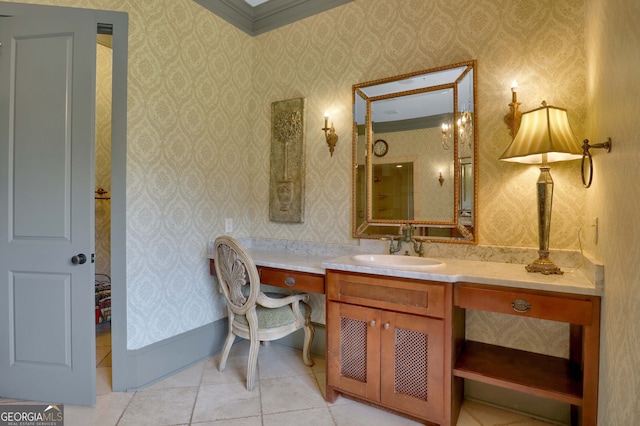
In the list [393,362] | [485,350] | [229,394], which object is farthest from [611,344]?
[229,394]

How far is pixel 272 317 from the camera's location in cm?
227

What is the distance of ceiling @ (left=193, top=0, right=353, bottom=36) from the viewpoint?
106 inches

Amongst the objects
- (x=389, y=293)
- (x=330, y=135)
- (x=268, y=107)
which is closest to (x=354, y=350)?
(x=389, y=293)

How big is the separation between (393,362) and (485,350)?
0.58m

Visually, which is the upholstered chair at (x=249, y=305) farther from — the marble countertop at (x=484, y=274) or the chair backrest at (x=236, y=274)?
the marble countertop at (x=484, y=274)

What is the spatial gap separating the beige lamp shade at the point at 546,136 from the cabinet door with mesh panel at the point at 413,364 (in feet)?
3.15

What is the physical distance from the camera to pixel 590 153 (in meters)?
1.65

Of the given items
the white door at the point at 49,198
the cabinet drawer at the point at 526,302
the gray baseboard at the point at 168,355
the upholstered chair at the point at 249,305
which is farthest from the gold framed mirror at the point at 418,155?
the white door at the point at 49,198

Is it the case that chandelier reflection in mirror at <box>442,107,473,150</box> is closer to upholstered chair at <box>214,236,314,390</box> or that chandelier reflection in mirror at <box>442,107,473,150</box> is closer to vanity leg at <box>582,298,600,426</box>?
vanity leg at <box>582,298,600,426</box>

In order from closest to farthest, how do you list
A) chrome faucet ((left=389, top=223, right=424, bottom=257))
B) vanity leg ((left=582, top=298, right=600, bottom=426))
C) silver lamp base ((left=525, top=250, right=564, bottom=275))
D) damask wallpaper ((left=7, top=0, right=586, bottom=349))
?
vanity leg ((left=582, top=298, right=600, bottom=426)), silver lamp base ((left=525, top=250, right=564, bottom=275)), damask wallpaper ((left=7, top=0, right=586, bottom=349)), chrome faucet ((left=389, top=223, right=424, bottom=257))

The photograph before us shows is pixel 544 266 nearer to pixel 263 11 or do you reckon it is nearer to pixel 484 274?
pixel 484 274

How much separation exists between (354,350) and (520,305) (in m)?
0.91

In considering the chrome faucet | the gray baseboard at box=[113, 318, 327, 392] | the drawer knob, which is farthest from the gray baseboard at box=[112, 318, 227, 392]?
the drawer knob

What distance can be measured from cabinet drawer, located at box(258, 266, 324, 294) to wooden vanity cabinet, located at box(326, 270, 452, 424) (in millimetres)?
162
